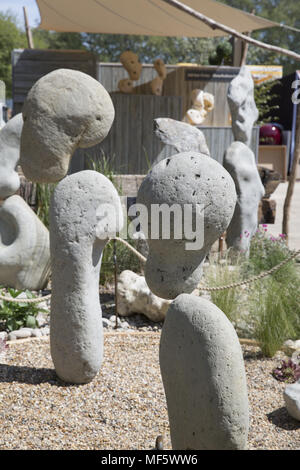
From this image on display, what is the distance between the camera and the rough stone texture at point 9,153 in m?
4.75

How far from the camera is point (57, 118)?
293 centimetres

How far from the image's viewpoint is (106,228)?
9.48 feet

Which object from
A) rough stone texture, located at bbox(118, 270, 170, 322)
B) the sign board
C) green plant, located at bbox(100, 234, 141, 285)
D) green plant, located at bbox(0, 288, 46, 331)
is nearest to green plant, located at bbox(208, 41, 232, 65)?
the sign board

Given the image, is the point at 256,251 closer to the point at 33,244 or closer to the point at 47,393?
the point at 33,244

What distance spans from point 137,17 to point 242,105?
3.05 meters

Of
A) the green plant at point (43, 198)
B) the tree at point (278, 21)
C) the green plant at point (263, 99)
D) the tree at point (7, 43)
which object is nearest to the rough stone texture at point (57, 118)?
the green plant at point (43, 198)

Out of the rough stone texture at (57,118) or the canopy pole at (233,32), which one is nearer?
the canopy pole at (233,32)

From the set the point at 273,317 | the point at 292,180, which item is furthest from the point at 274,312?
the point at 292,180

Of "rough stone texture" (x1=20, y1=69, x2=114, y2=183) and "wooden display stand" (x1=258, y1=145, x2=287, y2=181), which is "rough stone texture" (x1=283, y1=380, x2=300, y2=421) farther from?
"wooden display stand" (x1=258, y1=145, x2=287, y2=181)

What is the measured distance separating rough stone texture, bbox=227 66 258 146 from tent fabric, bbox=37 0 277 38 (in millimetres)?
1631

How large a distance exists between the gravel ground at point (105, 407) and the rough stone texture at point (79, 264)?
0.17m

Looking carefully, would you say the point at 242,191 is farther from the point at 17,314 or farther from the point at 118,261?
the point at 17,314

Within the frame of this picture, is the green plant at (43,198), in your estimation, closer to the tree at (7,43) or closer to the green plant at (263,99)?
the green plant at (263,99)

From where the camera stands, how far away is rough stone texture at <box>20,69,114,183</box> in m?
2.92
